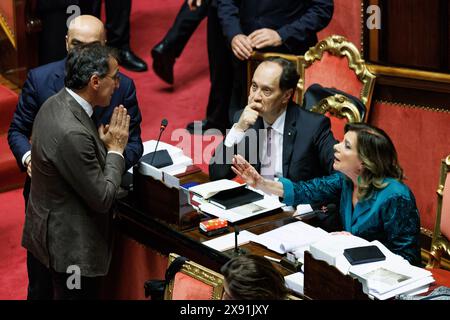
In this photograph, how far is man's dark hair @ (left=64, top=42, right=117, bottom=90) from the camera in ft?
11.1

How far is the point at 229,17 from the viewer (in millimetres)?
5242

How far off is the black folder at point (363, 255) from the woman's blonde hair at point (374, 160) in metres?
0.34

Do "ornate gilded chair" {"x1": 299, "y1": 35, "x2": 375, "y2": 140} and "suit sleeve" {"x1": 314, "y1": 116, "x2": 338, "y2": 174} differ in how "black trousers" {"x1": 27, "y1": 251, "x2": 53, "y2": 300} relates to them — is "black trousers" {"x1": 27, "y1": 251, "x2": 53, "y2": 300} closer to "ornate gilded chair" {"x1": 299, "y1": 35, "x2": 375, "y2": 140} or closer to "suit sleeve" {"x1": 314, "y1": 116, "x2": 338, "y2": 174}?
"suit sleeve" {"x1": 314, "y1": 116, "x2": 338, "y2": 174}

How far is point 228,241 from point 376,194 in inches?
24.3

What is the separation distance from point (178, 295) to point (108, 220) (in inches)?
19.9

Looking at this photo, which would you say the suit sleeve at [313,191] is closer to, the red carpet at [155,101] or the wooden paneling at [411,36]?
the red carpet at [155,101]

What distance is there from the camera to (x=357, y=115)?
451 centimetres

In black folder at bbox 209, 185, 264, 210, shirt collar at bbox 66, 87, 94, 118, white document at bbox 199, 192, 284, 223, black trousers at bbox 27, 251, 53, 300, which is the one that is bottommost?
black trousers at bbox 27, 251, 53, 300

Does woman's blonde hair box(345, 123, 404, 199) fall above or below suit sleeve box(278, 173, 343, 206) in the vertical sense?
above

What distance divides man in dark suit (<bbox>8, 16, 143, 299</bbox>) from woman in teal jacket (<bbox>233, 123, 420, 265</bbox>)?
2.98 ft

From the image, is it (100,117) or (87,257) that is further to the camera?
(100,117)

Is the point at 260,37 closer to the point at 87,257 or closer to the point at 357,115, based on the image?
the point at 357,115

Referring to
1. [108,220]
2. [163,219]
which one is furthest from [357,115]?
[108,220]

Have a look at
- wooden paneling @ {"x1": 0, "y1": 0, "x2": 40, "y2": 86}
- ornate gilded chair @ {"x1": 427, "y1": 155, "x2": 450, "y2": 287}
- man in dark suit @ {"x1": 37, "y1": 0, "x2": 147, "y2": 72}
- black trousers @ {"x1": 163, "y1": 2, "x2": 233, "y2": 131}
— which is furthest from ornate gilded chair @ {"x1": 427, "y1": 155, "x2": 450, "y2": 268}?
wooden paneling @ {"x1": 0, "y1": 0, "x2": 40, "y2": 86}
